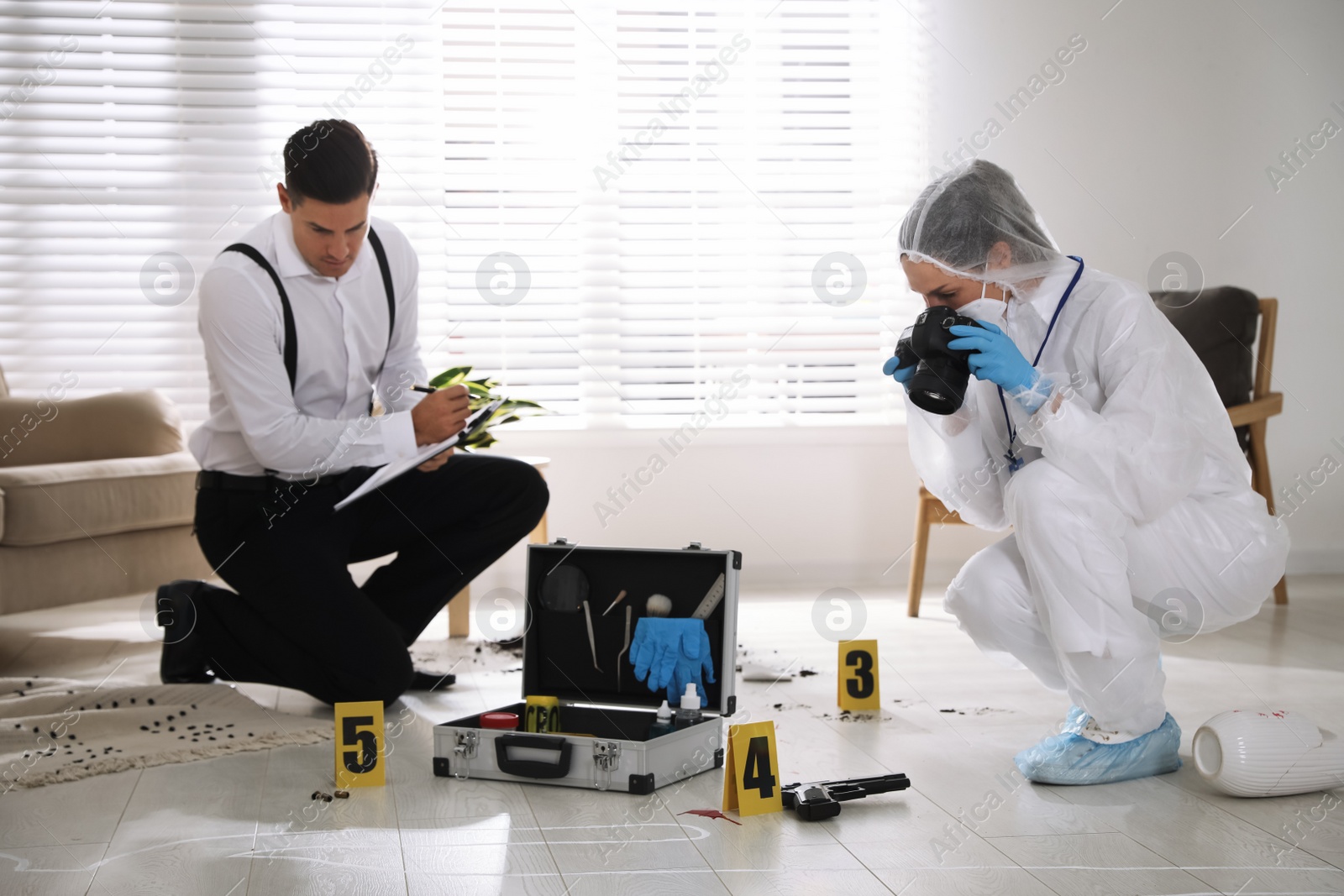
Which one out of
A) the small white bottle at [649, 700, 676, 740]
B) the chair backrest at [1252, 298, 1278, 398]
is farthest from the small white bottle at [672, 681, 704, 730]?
the chair backrest at [1252, 298, 1278, 398]

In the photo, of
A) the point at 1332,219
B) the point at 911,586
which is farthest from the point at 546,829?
the point at 1332,219

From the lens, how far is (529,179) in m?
3.82

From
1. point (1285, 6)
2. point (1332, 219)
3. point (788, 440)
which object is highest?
point (1285, 6)

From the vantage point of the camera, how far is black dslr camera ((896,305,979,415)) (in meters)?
1.70

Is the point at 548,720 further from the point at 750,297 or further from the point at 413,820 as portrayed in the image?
the point at 750,297

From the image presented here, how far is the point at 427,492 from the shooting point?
2350mm

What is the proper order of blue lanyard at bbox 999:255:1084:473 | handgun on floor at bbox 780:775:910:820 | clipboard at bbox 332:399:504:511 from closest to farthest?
handgun on floor at bbox 780:775:910:820, blue lanyard at bbox 999:255:1084:473, clipboard at bbox 332:399:504:511

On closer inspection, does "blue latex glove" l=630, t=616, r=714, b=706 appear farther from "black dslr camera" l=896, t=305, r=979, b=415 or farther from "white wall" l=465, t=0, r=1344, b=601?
"white wall" l=465, t=0, r=1344, b=601

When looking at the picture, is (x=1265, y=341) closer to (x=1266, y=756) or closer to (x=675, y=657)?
(x=1266, y=756)

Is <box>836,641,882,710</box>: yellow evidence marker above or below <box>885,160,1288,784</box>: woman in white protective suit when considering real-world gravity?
below

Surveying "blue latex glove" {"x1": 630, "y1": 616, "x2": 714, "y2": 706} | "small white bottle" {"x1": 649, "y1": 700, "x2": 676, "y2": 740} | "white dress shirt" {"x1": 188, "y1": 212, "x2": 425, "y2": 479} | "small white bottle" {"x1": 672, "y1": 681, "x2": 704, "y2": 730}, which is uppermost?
"white dress shirt" {"x1": 188, "y1": 212, "x2": 425, "y2": 479}

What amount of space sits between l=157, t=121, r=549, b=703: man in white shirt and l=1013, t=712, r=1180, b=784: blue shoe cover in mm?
1129

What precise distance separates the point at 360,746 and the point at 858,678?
3.05 ft

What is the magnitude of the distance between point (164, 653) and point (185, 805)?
723 millimetres
